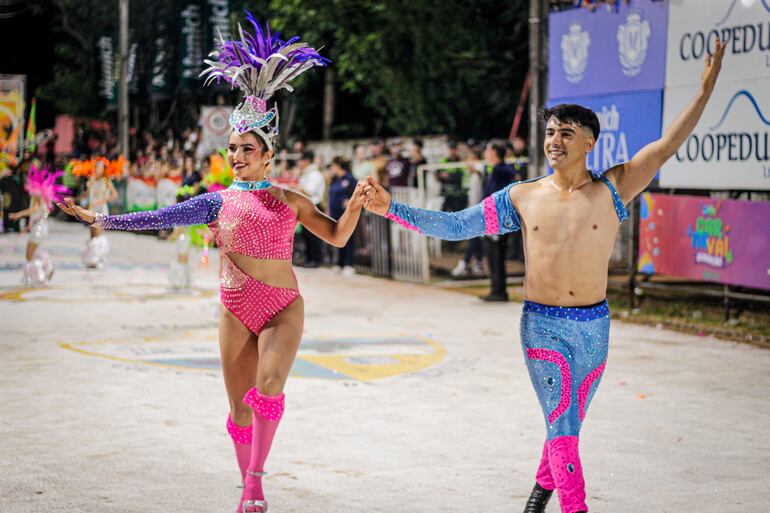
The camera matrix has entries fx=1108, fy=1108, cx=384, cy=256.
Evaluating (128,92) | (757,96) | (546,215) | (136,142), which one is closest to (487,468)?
(546,215)

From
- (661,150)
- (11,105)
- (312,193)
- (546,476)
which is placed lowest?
(546,476)

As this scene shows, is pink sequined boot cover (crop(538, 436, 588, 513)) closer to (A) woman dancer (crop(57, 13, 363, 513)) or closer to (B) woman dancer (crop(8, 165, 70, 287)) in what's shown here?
(A) woman dancer (crop(57, 13, 363, 513))

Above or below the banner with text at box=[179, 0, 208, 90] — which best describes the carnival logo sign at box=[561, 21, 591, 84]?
below

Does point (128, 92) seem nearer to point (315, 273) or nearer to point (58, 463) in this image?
point (315, 273)

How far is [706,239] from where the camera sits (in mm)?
12906

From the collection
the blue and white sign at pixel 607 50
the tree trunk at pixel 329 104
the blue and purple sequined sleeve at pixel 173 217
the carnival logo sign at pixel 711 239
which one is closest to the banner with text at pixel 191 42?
the tree trunk at pixel 329 104

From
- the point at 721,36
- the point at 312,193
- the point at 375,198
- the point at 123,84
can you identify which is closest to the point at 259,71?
the point at 375,198

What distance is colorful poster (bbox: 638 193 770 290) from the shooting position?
1209cm

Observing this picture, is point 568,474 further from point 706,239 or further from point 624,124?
point 624,124

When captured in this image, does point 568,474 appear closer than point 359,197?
Yes

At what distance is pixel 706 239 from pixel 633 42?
2670 mm

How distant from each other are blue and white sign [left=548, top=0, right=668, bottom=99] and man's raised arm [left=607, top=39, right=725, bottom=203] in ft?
27.1

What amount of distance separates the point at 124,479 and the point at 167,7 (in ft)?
109

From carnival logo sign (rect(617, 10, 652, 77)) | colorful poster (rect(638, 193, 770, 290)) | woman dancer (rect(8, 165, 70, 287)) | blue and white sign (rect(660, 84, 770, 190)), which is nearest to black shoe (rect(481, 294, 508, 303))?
colorful poster (rect(638, 193, 770, 290))
